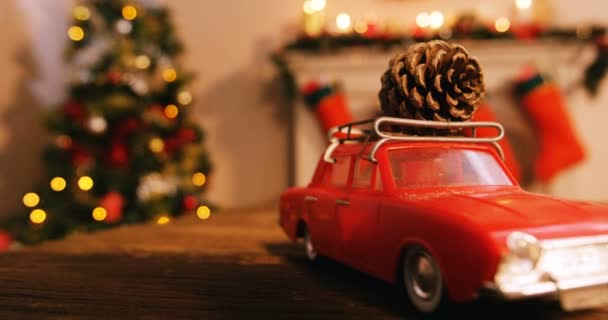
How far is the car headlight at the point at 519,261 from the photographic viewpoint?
1.35 meters

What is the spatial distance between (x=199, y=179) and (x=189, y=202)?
1.51 ft

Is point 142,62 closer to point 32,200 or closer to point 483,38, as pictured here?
point 32,200

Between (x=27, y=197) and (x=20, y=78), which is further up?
(x=20, y=78)

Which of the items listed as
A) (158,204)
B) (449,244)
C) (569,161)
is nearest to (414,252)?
(449,244)

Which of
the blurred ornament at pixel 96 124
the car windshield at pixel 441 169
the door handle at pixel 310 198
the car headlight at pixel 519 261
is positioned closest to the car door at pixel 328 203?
the door handle at pixel 310 198

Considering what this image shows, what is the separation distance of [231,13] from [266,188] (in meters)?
2.19

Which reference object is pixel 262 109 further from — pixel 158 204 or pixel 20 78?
pixel 20 78

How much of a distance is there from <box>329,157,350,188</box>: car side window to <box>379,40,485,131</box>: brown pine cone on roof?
1.28 feet

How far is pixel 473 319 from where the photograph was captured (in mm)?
1533

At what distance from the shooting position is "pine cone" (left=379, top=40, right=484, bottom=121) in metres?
2.00

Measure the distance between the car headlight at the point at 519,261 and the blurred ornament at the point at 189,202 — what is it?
357 centimetres

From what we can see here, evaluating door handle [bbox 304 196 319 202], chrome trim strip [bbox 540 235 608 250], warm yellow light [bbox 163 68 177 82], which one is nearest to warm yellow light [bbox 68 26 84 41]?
warm yellow light [bbox 163 68 177 82]

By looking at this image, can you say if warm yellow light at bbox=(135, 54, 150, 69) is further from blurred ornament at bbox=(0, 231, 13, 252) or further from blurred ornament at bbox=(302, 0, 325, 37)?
blurred ornament at bbox=(0, 231, 13, 252)

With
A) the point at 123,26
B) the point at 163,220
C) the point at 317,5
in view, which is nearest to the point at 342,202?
the point at 163,220
